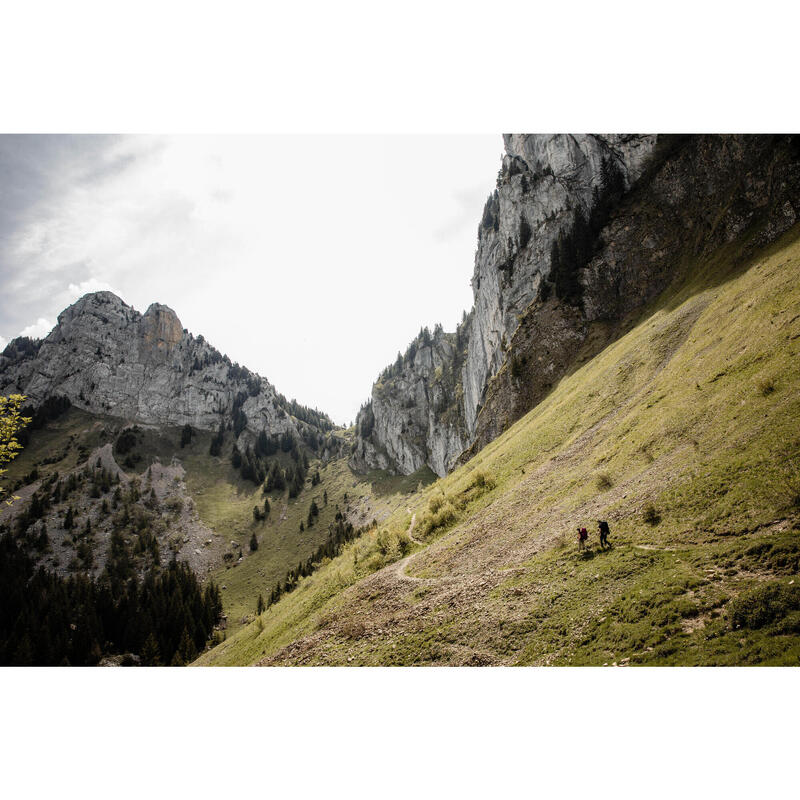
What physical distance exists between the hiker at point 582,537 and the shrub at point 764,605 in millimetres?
5922

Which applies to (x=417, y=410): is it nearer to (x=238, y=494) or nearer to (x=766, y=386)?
(x=238, y=494)

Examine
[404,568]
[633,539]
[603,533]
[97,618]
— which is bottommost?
[97,618]

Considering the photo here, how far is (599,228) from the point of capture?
215 ft

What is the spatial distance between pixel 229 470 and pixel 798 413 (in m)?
190

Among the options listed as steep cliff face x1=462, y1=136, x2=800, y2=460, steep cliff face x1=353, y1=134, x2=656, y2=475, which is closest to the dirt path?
steep cliff face x1=462, y1=136, x2=800, y2=460

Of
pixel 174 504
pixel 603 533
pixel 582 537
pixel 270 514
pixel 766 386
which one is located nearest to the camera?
pixel 603 533

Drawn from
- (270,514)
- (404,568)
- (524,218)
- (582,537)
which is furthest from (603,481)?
(270,514)

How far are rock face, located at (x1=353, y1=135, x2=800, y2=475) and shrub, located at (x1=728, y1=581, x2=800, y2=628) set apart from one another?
3913cm

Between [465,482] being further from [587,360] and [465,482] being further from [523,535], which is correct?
[587,360]

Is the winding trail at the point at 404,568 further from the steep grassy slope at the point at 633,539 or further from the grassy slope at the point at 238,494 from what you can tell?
Answer: the grassy slope at the point at 238,494

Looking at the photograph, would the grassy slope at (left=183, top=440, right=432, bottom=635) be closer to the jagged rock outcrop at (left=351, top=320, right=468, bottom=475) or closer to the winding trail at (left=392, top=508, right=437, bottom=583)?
the jagged rock outcrop at (left=351, top=320, right=468, bottom=475)

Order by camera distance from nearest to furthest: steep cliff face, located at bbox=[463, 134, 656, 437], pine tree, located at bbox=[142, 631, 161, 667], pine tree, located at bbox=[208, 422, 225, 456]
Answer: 1. pine tree, located at bbox=[142, 631, 161, 667]
2. steep cliff face, located at bbox=[463, 134, 656, 437]
3. pine tree, located at bbox=[208, 422, 225, 456]

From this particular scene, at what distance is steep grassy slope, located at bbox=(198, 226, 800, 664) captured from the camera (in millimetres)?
10875

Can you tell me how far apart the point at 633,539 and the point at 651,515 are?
1468mm
